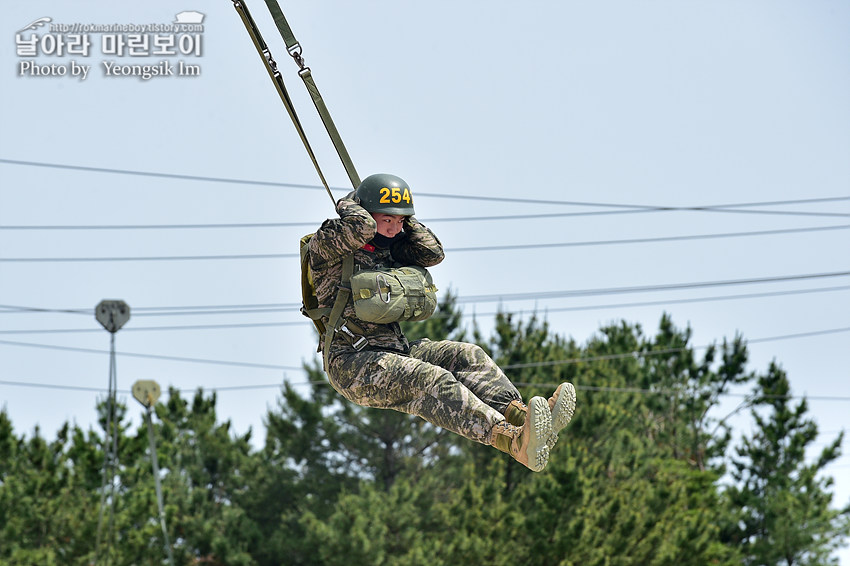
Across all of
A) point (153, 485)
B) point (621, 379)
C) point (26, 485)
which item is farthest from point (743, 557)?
point (26, 485)

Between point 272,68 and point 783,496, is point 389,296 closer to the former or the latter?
point 272,68

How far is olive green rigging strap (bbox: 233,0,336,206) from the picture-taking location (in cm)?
813

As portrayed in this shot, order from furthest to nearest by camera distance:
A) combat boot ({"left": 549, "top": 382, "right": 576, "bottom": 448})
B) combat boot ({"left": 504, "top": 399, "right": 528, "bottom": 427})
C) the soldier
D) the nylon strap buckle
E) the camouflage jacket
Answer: the nylon strap buckle, the camouflage jacket, combat boot ({"left": 504, "top": 399, "right": 528, "bottom": 427}), the soldier, combat boot ({"left": 549, "top": 382, "right": 576, "bottom": 448})

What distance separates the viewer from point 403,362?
8648 millimetres

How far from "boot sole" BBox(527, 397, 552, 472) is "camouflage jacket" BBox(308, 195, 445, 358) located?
4.55 ft

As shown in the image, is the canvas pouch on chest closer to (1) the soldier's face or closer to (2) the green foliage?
(1) the soldier's face

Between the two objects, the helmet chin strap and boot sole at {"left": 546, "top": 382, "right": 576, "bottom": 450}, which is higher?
the helmet chin strap

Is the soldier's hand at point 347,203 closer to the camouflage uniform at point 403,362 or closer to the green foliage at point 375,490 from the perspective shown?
the camouflage uniform at point 403,362

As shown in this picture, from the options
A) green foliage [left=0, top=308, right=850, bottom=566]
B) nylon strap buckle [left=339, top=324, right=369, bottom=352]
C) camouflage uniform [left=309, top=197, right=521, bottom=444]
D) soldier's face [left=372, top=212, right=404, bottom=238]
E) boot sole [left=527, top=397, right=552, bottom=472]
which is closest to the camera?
boot sole [left=527, top=397, right=552, bottom=472]

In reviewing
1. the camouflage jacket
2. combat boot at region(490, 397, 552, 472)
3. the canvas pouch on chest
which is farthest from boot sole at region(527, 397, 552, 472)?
the camouflage jacket

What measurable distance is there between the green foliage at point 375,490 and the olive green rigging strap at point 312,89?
75.2 ft

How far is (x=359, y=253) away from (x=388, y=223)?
1.21 feet

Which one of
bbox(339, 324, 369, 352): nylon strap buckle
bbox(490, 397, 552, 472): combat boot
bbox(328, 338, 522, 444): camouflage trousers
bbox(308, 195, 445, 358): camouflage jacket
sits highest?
bbox(308, 195, 445, 358): camouflage jacket

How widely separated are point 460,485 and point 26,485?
11.4 meters
